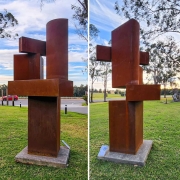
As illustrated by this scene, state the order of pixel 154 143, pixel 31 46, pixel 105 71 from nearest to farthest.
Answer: pixel 31 46, pixel 105 71, pixel 154 143

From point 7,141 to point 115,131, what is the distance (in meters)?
1.12

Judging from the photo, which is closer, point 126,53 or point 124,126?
point 126,53

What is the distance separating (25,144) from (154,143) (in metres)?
A: 1.35

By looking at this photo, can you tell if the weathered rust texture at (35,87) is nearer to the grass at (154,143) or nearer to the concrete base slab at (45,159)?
the grass at (154,143)

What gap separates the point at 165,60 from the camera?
72.9 inches

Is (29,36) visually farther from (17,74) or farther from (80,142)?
(80,142)

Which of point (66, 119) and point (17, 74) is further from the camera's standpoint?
point (66, 119)

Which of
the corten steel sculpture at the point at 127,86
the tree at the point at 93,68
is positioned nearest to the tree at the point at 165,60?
the corten steel sculpture at the point at 127,86

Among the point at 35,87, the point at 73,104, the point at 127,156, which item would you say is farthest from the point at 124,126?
the point at 35,87

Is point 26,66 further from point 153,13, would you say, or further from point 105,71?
point 153,13

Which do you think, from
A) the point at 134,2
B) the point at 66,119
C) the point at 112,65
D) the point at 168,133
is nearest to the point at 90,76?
the point at 112,65

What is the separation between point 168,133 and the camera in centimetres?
200

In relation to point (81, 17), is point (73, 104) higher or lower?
lower

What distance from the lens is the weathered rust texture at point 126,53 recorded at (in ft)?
5.87
